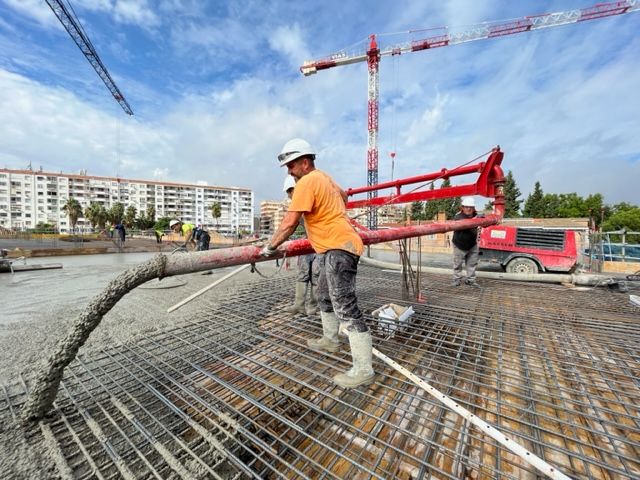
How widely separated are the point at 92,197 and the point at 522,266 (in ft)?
312

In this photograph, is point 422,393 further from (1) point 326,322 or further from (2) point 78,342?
(2) point 78,342

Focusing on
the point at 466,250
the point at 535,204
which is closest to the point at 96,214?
the point at 466,250

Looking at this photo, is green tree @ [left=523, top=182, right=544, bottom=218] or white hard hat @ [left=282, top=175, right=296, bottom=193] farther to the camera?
green tree @ [left=523, top=182, right=544, bottom=218]

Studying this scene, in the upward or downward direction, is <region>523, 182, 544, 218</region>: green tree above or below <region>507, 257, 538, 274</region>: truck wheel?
above

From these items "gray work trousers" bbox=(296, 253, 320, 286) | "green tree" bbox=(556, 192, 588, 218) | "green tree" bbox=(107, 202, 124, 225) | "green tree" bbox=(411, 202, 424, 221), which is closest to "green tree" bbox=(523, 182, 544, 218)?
"green tree" bbox=(556, 192, 588, 218)

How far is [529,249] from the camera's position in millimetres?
7668

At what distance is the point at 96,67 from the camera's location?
135 feet

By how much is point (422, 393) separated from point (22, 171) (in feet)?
334

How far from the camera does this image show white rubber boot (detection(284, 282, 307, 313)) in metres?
3.62

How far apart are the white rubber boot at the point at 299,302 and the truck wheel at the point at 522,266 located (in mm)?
6673

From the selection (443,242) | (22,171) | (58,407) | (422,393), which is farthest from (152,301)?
(22,171)

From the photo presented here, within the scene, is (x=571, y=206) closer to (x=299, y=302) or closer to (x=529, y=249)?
(x=529, y=249)

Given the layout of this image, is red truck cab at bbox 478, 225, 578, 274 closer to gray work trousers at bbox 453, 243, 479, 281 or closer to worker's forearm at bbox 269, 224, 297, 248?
gray work trousers at bbox 453, 243, 479, 281

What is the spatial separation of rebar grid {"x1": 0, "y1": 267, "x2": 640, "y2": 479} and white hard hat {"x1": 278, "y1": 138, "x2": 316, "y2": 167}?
1.50 metres
